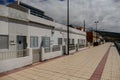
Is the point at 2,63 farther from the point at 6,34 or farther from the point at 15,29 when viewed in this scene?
the point at 15,29

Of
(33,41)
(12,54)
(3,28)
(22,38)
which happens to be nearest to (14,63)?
(12,54)

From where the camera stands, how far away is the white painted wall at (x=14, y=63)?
8451mm

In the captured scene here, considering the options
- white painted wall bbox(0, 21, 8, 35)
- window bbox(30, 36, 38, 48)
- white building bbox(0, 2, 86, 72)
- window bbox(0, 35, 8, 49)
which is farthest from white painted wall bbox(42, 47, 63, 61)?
white painted wall bbox(0, 21, 8, 35)

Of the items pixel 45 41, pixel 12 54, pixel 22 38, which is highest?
pixel 22 38

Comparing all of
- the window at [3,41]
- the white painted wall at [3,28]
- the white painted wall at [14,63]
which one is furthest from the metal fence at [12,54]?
the white painted wall at [3,28]

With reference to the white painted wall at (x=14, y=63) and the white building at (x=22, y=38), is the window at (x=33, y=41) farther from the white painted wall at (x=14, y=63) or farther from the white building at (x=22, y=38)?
the white painted wall at (x=14, y=63)

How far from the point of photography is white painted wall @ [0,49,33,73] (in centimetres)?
845

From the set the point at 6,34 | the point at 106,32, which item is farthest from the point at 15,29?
the point at 106,32

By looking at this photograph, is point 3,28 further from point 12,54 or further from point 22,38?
point 22,38

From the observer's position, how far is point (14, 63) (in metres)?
9.36

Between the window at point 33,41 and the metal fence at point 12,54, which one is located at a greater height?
the window at point 33,41

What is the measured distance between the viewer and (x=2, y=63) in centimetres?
836

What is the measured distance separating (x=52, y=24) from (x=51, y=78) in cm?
1245

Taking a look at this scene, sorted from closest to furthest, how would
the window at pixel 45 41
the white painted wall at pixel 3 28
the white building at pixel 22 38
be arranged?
the white building at pixel 22 38
the white painted wall at pixel 3 28
the window at pixel 45 41
